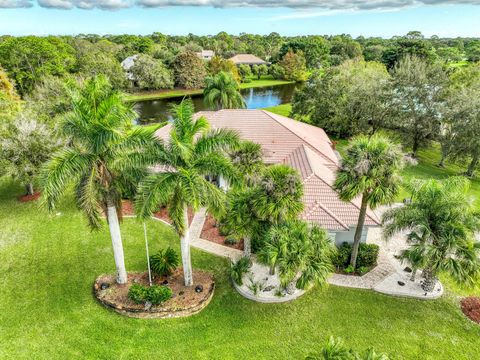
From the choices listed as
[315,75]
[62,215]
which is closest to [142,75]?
[315,75]

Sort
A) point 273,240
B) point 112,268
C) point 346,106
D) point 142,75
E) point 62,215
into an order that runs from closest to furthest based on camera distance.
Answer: point 273,240 → point 112,268 → point 62,215 → point 346,106 → point 142,75

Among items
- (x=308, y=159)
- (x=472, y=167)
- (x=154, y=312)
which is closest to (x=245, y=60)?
(x=472, y=167)

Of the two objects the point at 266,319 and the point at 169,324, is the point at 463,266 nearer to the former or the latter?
the point at 266,319

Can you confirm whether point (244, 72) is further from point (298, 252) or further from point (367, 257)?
point (298, 252)

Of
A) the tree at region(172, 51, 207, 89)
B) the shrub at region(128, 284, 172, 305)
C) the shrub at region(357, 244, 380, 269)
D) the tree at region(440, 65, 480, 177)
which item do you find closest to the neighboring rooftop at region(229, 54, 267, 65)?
the tree at region(172, 51, 207, 89)

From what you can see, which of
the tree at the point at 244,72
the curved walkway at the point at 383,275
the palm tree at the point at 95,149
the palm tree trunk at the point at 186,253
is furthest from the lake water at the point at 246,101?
the palm tree at the point at 95,149
